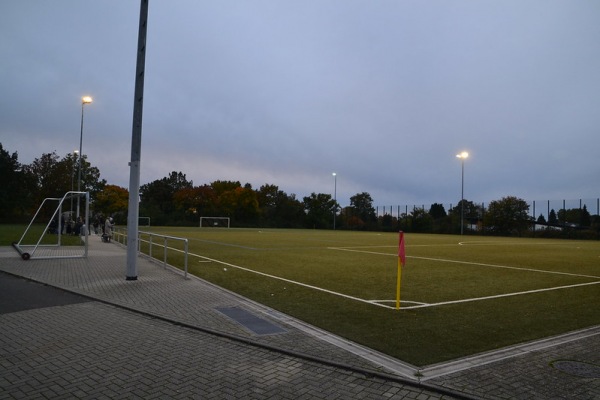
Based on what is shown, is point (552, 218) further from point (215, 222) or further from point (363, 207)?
point (215, 222)

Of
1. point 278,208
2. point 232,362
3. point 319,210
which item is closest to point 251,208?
point 278,208

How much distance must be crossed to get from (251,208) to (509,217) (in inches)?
1670

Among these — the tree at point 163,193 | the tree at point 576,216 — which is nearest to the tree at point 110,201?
the tree at point 163,193

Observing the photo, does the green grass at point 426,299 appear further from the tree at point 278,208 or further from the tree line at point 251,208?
Result: the tree at point 278,208

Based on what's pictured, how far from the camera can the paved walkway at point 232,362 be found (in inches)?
164

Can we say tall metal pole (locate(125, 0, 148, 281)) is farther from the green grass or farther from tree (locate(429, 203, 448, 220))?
tree (locate(429, 203, 448, 220))

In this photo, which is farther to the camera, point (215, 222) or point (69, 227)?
point (215, 222)

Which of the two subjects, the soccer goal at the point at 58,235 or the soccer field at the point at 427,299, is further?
the soccer goal at the point at 58,235

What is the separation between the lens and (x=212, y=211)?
7744 cm

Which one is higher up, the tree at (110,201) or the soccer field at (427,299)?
the tree at (110,201)

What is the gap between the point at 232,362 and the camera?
4977mm

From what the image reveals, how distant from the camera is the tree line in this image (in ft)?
173

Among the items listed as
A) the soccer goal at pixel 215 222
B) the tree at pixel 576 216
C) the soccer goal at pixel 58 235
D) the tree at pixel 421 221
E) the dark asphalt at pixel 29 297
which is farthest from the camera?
the soccer goal at pixel 215 222

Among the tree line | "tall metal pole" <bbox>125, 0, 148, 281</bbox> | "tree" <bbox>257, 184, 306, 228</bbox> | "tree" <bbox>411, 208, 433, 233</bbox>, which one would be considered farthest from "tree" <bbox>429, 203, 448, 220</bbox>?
"tall metal pole" <bbox>125, 0, 148, 281</bbox>
